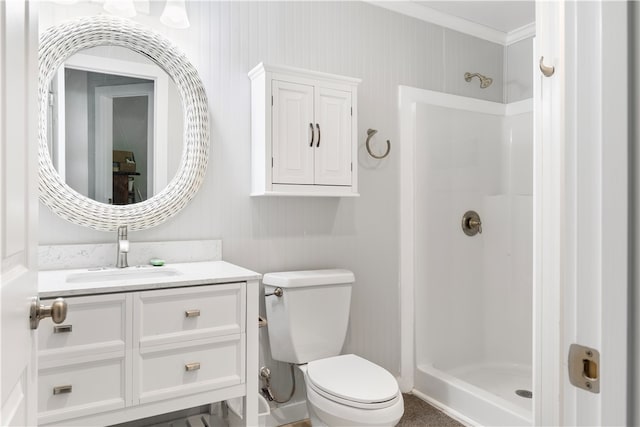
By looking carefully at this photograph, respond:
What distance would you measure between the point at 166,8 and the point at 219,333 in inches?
55.1

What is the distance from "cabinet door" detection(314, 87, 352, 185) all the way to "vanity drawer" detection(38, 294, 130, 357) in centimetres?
112

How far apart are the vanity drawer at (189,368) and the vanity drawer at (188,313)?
0.04 metres

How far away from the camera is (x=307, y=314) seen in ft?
7.13

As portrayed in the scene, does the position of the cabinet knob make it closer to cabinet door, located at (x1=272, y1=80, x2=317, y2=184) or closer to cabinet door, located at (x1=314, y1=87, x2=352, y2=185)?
cabinet door, located at (x1=272, y1=80, x2=317, y2=184)

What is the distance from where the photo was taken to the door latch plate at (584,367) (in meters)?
0.60

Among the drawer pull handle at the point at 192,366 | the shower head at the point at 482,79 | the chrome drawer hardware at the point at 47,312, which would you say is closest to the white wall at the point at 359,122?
the shower head at the point at 482,79

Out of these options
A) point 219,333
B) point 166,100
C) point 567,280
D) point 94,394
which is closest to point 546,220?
point 567,280

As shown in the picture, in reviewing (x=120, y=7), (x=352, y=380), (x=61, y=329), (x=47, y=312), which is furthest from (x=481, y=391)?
(x=120, y=7)

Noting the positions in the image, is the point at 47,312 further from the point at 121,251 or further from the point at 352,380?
the point at 352,380

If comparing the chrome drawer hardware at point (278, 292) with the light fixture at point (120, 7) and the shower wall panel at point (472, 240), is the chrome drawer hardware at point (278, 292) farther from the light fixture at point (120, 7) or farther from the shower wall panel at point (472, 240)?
the light fixture at point (120, 7)

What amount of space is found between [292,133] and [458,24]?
1.53 meters

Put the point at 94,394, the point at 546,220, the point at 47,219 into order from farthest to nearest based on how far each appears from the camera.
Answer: the point at 47,219, the point at 94,394, the point at 546,220

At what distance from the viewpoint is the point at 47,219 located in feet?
6.06

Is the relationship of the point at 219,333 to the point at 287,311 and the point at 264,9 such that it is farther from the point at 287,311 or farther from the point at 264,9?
the point at 264,9
